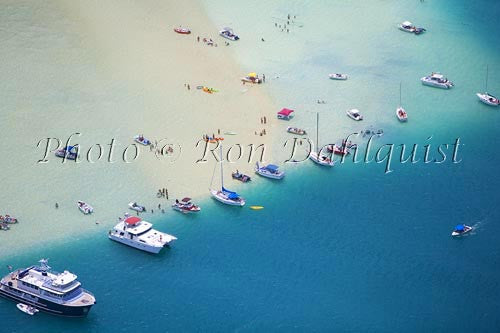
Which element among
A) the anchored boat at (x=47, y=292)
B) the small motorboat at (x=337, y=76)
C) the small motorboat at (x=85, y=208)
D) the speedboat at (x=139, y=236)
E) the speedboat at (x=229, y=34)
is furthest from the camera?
the speedboat at (x=229, y=34)

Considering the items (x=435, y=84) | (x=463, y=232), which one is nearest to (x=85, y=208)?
(x=463, y=232)

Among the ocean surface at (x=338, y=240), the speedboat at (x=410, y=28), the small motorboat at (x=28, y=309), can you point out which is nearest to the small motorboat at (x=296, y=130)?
the ocean surface at (x=338, y=240)

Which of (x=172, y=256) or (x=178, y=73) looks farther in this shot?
(x=178, y=73)

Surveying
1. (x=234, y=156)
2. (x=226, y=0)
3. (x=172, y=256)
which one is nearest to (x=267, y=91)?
(x=234, y=156)

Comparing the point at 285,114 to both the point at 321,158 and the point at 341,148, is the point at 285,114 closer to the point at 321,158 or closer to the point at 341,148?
the point at 341,148

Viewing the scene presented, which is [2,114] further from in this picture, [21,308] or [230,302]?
[230,302]

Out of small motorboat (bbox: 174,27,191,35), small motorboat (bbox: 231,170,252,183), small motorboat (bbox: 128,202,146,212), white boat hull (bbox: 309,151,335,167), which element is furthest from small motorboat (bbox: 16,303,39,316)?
small motorboat (bbox: 174,27,191,35)

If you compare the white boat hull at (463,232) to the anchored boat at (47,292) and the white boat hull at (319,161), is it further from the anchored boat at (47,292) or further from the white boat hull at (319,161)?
the anchored boat at (47,292)
